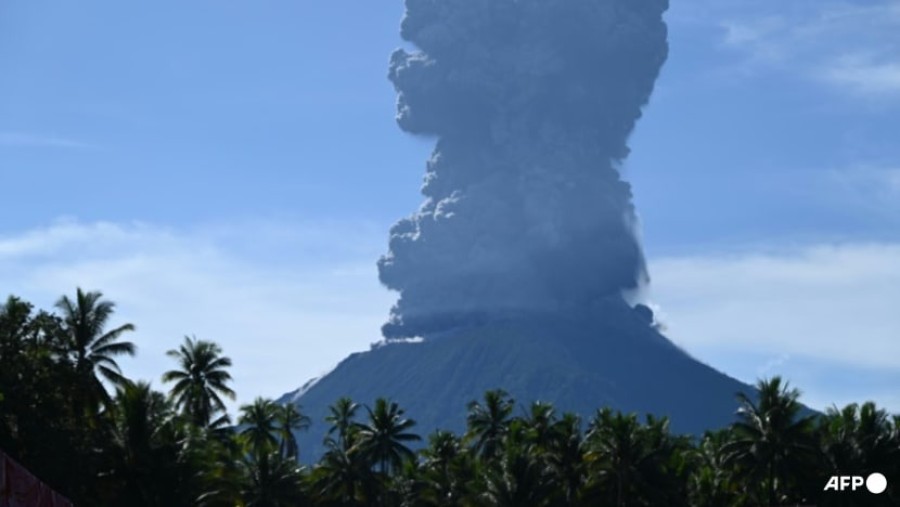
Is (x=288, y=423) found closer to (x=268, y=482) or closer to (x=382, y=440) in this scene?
(x=382, y=440)

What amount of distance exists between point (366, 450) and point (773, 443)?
1164 inches

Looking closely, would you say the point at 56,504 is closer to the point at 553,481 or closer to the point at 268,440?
the point at 553,481

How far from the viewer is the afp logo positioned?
9229 centimetres

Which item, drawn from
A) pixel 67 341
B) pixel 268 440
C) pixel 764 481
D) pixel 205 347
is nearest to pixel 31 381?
pixel 67 341

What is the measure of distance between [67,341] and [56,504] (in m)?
58.3

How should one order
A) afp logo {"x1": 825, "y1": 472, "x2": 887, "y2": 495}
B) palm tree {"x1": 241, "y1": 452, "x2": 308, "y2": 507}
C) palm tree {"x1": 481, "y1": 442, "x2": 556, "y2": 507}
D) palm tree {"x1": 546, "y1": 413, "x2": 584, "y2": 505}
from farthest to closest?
palm tree {"x1": 546, "y1": 413, "x2": 584, "y2": 505} → palm tree {"x1": 241, "y1": 452, "x2": 308, "y2": 507} → palm tree {"x1": 481, "y1": 442, "x2": 556, "y2": 507} → afp logo {"x1": 825, "y1": 472, "x2": 887, "y2": 495}

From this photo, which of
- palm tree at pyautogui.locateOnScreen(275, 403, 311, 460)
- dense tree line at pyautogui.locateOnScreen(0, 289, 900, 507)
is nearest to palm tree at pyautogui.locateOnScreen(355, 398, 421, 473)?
dense tree line at pyautogui.locateOnScreen(0, 289, 900, 507)

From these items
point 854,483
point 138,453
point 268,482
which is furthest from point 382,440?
point 854,483

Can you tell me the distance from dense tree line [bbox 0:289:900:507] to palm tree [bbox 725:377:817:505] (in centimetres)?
9

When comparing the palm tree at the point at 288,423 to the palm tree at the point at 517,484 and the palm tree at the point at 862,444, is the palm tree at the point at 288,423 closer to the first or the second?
the palm tree at the point at 517,484

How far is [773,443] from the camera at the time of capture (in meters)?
99.1

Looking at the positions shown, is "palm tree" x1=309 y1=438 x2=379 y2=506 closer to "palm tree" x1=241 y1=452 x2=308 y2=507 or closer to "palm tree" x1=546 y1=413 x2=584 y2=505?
"palm tree" x1=241 y1=452 x2=308 y2=507

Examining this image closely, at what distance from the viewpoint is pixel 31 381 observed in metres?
83.2

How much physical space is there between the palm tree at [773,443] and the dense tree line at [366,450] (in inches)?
3.5
